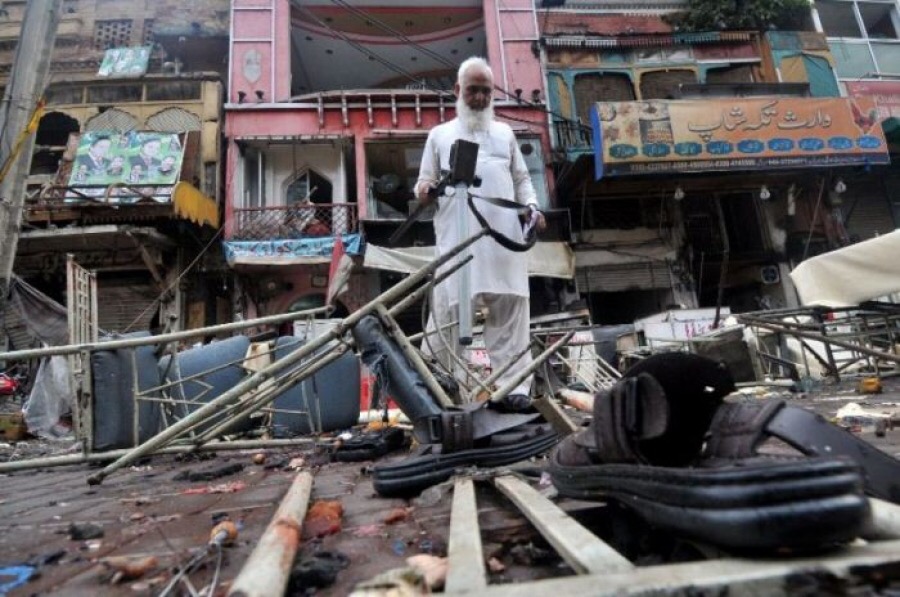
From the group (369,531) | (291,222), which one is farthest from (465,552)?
(291,222)

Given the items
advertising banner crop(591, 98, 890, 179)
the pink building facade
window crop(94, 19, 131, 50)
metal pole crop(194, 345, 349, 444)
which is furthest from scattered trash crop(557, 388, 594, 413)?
window crop(94, 19, 131, 50)

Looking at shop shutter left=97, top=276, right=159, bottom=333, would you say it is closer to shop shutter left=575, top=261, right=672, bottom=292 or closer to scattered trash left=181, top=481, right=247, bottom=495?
shop shutter left=575, top=261, right=672, bottom=292

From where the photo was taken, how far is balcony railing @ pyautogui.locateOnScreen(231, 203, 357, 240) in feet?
35.3

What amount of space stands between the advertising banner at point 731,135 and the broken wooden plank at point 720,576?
10.4m

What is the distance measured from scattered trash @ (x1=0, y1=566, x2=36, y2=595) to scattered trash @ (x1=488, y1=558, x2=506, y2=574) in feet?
2.83

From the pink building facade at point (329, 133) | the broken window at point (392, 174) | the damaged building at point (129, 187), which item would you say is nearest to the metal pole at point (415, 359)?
the pink building facade at point (329, 133)

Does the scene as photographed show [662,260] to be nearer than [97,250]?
No

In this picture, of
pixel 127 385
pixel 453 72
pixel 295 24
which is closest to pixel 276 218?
pixel 295 24

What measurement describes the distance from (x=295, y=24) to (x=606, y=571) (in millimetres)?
14667

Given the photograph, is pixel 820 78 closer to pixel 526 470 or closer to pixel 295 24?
pixel 295 24

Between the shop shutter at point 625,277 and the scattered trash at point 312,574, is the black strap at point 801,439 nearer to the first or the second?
the scattered trash at point 312,574

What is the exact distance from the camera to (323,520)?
1.19m

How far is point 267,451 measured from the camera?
3.08 meters

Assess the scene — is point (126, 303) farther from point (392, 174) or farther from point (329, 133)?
point (392, 174)
